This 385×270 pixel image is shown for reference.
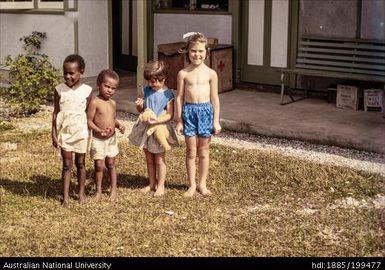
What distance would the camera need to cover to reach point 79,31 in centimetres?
1055

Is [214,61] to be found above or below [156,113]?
above

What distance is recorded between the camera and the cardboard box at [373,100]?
8.26 metres

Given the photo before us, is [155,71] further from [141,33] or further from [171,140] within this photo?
[141,33]

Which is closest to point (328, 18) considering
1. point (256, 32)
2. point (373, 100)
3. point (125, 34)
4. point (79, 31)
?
point (256, 32)

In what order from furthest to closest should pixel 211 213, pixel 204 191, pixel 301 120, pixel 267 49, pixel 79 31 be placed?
pixel 79 31 → pixel 267 49 → pixel 301 120 → pixel 204 191 → pixel 211 213

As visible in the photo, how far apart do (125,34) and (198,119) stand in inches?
293

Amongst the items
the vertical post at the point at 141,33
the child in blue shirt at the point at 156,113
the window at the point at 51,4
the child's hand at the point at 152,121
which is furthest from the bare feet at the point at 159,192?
the window at the point at 51,4

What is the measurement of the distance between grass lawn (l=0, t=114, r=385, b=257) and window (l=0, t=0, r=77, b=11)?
173 inches

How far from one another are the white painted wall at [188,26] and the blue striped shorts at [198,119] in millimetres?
4826

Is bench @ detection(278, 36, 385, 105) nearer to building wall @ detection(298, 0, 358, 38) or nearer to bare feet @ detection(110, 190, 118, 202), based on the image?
building wall @ detection(298, 0, 358, 38)

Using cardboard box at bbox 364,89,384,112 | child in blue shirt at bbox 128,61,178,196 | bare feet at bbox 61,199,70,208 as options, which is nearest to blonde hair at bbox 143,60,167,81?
child in blue shirt at bbox 128,61,178,196

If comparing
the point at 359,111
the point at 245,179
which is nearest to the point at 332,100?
the point at 359,111
